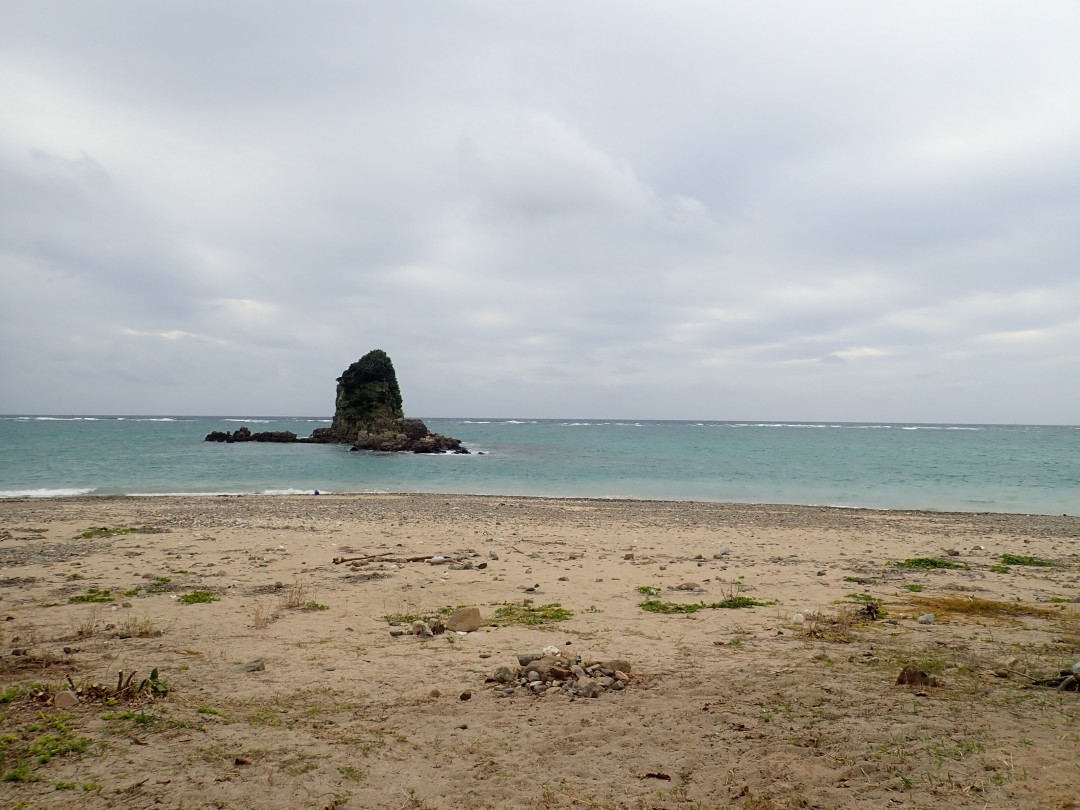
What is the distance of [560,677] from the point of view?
23.3 feet

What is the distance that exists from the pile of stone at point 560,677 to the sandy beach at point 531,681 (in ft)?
0.12

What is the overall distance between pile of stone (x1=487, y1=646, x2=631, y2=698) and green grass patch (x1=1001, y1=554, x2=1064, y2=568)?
13659mm

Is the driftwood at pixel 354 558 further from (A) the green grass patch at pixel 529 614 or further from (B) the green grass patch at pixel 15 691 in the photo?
(B) the green grass patch at pixel 15 691

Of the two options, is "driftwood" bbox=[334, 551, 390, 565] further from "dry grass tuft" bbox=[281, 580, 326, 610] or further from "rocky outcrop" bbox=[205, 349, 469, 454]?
"rocky outcrop" bbox=[205, 349, 469, 454]

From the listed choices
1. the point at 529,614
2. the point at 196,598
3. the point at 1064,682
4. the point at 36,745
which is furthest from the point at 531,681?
the point at 196,598

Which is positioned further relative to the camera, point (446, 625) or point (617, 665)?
point (446, 625)

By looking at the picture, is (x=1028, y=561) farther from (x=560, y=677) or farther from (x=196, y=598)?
(x=196, y=598)

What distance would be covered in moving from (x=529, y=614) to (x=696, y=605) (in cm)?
299

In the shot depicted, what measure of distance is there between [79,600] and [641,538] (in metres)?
14.1

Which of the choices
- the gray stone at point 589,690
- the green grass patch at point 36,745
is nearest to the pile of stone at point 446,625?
the gray stone at point 589,690

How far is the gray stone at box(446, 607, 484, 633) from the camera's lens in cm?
929

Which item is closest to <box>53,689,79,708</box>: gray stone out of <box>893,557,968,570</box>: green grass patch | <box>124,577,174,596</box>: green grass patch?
<box>124,577,174,596</box>: green grass patch

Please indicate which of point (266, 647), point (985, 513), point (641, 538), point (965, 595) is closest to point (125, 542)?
point (266, 647)

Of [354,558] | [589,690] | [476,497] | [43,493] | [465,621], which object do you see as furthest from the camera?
[476,497]
